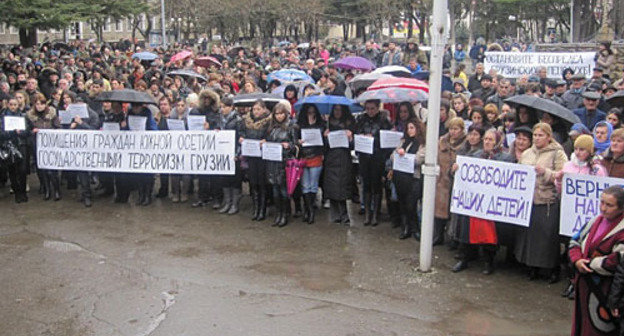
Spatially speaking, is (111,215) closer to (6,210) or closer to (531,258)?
(6,210)

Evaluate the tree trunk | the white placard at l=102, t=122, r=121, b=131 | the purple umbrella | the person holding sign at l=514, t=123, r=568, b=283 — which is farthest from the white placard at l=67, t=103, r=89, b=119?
the tree trunk

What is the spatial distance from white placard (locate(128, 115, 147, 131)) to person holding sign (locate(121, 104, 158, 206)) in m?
0.04

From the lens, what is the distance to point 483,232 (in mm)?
7891

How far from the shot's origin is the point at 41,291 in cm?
754

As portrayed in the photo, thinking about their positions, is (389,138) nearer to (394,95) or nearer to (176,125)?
A: (394,95)

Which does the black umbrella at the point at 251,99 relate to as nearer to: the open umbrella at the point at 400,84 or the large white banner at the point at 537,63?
the open umbrella at the point at 400,84

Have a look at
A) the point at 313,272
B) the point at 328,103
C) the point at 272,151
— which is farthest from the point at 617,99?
the point at 313,272

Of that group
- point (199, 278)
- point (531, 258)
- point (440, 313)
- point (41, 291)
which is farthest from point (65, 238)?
point (531, 258)

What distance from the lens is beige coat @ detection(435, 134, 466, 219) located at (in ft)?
27.6

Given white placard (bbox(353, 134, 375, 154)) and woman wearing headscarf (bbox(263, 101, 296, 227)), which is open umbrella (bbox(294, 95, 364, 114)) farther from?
white placard (bbox(353, 134, 375, 154))

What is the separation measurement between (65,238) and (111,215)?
1.24m

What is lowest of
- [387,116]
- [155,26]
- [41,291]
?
[41,291]

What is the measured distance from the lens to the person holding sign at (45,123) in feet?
38.4

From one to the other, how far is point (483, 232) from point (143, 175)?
5.83 meters
